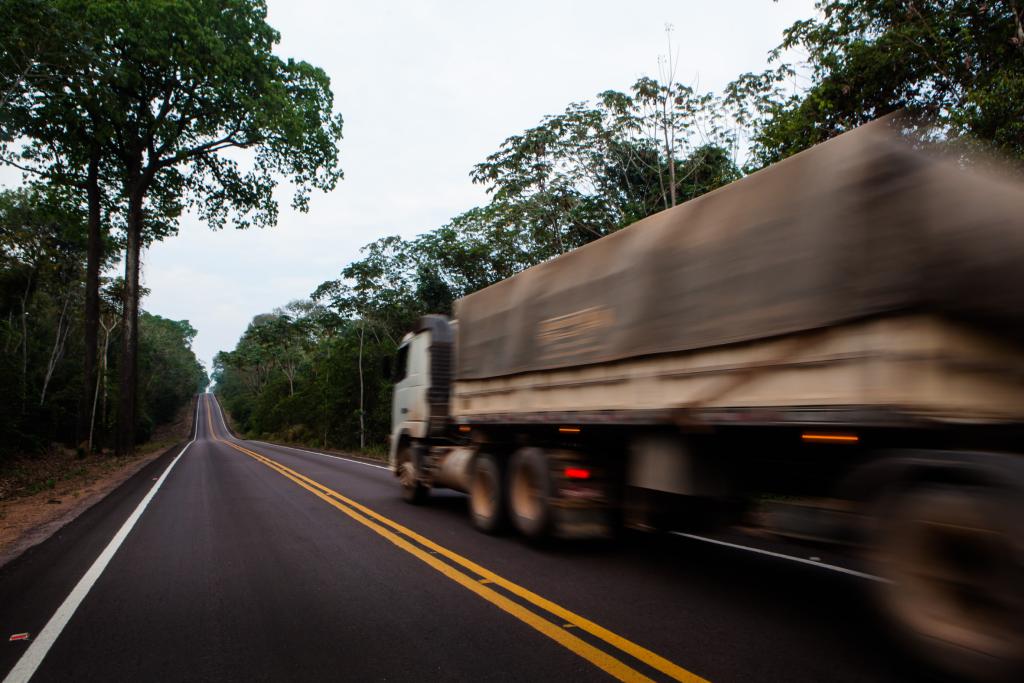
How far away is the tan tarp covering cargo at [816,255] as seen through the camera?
11.0ft

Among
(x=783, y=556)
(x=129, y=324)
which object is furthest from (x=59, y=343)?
(x=783, y=556)

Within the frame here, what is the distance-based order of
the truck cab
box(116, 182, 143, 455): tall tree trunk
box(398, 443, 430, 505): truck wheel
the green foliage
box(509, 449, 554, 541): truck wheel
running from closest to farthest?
box(509, 449, 554, 541): truck wheel
the truck cab
box(398, 443, 430, 505): truck wheel
the green foliage
box(116, 182, 143, 455): tall tree trunk

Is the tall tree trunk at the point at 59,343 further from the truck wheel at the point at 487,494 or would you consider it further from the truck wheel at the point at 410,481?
the truck wheel at the point at 487,494

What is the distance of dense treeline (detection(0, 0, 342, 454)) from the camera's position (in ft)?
71.2

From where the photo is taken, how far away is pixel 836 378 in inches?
147

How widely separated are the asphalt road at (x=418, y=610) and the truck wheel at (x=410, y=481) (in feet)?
7.16

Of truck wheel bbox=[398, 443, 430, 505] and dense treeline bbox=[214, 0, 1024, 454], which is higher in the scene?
dense treeline bbox=[214, 0, 1024, 454]

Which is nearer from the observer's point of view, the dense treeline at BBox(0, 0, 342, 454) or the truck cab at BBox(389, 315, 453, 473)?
the truck cab at BBox(389, 315, 453, 473)

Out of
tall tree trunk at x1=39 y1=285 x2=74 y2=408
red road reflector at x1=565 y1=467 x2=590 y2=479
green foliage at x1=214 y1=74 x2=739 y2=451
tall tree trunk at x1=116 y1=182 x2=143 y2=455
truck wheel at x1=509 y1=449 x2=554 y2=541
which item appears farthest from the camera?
tall tree trunk at x1=39 y1=285 x2=74 y2=408

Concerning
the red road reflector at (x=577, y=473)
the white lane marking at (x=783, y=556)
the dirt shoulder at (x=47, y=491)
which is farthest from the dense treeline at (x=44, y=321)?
the white lane marking at (x=783, y=556)

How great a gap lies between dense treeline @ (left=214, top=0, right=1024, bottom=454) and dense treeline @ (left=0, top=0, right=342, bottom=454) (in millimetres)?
6996

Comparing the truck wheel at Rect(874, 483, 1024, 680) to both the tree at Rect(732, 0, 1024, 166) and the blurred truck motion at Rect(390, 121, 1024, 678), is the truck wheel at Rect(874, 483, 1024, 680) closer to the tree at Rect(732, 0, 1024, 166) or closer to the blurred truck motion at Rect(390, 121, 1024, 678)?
the blurred truck motion at Rect(390, 121, 1024, 678)

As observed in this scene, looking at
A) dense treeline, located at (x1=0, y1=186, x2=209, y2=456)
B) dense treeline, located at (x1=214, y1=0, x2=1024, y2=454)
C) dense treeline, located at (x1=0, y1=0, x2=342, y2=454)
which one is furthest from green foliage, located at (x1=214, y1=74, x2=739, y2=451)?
dense treeline, located at (x1=0, y1=186, x2=209, y2=456)

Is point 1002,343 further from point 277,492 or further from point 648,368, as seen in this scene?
point 277,492
